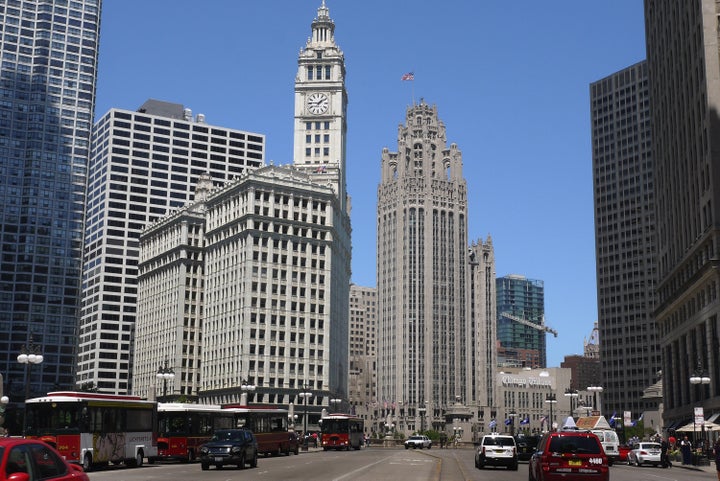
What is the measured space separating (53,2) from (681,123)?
152 meters

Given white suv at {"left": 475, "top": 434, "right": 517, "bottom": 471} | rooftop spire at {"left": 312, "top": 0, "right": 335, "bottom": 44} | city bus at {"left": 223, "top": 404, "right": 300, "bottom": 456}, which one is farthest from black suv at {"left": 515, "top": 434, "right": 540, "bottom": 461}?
rooftop spire at {"left": 312, "top": 0, "right": 335, "bottom": 44}

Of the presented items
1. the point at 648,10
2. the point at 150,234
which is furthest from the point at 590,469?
the point at 150,234

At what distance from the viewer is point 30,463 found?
46.8 feet

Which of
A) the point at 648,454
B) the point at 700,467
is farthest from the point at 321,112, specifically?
the point at 700,467

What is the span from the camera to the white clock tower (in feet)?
517

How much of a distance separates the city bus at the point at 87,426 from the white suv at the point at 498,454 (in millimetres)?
17893

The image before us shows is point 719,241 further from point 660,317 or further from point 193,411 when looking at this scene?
point 193,411

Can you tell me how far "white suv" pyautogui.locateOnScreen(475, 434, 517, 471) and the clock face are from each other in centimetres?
11921

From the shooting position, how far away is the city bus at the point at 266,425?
194ft

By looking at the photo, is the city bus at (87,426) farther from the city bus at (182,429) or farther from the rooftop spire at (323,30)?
the rooftop spire at (323,30)

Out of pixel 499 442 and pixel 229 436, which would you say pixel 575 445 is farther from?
pixel 229 436

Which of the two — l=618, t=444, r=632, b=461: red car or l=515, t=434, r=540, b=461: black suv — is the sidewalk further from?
l=515, t=434, r=540, b=461: black suv

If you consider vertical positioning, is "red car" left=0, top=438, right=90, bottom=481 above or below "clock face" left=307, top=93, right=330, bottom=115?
below

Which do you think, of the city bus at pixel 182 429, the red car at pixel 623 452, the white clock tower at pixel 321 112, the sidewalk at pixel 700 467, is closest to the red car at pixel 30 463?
the city bus at pixel 182 429
